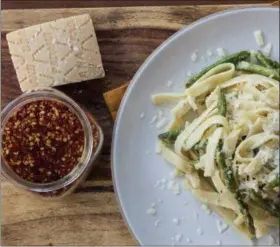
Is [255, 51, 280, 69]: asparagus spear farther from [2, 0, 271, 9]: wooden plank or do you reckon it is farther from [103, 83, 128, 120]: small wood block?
[103, 83, 128, 120]: small wood block

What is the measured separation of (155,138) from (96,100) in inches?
9.3

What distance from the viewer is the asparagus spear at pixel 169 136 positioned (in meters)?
1.67

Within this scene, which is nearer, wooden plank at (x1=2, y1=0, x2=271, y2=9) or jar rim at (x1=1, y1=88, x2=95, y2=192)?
jar rim at (x1=1, y1=88, x2=95, y2=192)

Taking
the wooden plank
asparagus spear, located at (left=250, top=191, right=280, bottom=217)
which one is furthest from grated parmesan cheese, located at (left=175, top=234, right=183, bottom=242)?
the wooden plank

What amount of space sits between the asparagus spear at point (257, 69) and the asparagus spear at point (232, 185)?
233mm

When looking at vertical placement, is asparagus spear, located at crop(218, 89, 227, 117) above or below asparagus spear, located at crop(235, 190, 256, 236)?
above

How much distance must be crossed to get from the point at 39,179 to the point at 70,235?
8.5 inches

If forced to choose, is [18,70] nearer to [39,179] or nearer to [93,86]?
[93,86]

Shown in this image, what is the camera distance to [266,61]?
163cm

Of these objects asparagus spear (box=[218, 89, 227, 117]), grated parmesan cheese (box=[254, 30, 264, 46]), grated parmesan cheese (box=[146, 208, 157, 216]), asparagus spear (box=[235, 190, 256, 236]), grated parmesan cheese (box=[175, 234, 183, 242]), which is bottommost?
grated parmesan cheese (box=[175, 234, 183, 242])

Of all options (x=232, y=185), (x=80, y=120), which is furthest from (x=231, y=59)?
(x=80, y=120)

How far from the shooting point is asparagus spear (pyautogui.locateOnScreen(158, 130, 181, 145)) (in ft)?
5.49

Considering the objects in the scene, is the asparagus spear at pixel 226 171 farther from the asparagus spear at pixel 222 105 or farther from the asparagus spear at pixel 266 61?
the asparagus spear at pixel 266 61

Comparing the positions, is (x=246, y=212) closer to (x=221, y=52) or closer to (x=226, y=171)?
(x=226, y=171)
